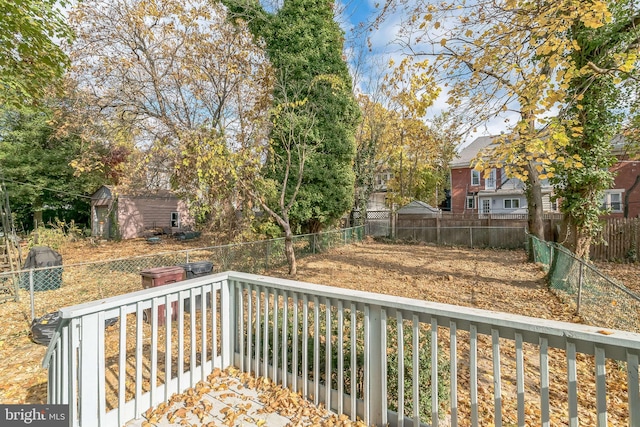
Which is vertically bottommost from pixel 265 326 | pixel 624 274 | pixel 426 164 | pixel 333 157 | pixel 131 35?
pixel 624 274

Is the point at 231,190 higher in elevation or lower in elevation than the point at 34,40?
lower

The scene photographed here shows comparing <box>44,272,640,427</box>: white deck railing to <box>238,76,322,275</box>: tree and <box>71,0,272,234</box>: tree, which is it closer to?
<box>238,76,322,275</box>: tree

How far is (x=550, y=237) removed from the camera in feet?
43.1

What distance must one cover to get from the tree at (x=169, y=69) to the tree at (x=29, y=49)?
3.40ft

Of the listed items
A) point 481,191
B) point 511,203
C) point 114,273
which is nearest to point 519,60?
point 114,273

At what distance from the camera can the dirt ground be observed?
395 centimetres

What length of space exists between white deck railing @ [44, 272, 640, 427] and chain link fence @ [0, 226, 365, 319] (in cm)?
417

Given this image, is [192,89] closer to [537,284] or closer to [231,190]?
[231,190]

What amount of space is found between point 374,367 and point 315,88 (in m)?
9.60

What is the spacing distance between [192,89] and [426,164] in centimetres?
2007

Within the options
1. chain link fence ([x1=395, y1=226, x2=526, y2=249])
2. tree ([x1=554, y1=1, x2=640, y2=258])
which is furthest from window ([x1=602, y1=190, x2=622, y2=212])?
tree ([x1=554, y1=1, x2=640, y2=258])

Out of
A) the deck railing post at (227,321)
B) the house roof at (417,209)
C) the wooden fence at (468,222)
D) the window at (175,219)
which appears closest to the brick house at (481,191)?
the house roof at (417,209)

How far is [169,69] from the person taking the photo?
9.71 meters

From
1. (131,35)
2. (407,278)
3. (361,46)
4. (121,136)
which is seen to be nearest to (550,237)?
(407,278)
